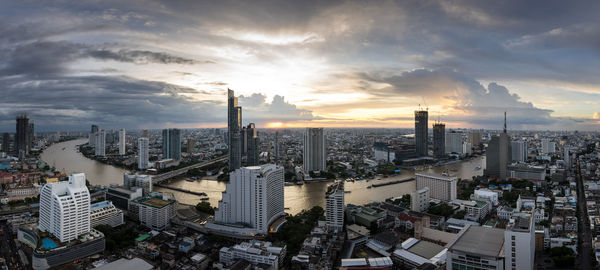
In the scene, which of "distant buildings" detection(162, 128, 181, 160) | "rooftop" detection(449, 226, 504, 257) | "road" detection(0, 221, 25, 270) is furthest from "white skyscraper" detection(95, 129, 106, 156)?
"rooftop" detection(449, 226, 504, 257)

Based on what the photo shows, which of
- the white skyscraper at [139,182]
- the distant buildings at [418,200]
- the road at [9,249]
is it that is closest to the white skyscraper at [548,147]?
the distant buildings at [418,200]

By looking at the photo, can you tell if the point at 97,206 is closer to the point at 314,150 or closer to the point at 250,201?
the point at 250,201

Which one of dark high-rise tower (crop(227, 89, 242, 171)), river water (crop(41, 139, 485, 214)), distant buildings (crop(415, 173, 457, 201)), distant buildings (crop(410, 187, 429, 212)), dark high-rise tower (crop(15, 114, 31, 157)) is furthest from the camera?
dark high-rise tower (crop(15, 114, 31, 157))

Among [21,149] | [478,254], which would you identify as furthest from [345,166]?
[21,149]

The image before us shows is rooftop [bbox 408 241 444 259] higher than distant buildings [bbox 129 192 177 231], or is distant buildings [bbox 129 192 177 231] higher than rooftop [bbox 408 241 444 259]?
distant buildings [bbox 129 192 177 231]

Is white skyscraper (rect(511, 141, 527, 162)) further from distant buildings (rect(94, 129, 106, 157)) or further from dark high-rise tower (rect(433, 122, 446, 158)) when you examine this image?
distant buildings (rect(94, 129, 106, 157))

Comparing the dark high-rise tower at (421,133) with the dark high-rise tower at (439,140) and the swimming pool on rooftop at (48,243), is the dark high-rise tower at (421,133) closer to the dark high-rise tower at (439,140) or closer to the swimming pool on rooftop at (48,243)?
the dark high-rise tower at (439,140)

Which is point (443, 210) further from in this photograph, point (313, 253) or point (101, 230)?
point (101, 230)
